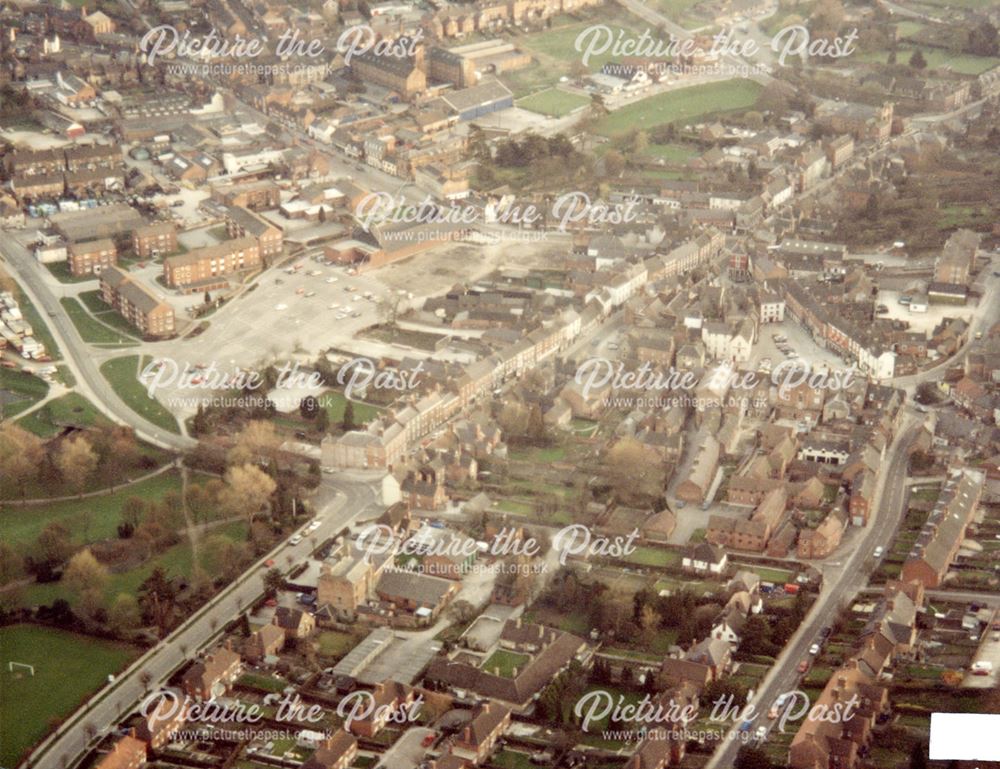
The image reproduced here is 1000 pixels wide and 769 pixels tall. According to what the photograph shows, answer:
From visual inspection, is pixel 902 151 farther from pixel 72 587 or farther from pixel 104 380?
pixel 72 587

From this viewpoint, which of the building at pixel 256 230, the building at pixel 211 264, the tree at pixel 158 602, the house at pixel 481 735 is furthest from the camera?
the building at pixel 256 230

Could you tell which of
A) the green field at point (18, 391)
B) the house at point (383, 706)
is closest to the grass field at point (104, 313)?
the green field at point (18, 391)

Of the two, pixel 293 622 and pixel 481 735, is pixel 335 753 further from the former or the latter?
pixel 293 622

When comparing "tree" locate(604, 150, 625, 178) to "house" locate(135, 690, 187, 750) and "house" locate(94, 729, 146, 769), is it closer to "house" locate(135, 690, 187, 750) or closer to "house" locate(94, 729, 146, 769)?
"house" locate(135, 690, 187, 750)

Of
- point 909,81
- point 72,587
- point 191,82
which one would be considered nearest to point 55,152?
point 191,82

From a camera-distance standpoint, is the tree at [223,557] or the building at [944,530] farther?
the tree at [223,557]

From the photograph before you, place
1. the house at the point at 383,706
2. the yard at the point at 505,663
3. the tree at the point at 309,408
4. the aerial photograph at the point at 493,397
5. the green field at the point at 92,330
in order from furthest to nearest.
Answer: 1. the green field at the point at 92,330
2. the tree at the point at 309,408
3. the yard at the point at 505,663
4. the aerial photograph at the point at 493,397
5. the house at the point at 383,706

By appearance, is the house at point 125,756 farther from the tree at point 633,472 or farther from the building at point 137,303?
the building at point 137,303
